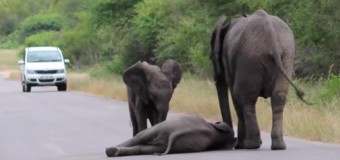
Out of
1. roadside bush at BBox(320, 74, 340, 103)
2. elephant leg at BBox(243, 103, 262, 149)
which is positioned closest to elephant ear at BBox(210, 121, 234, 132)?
elephant leg at BBox(243, 103, 262, 149)

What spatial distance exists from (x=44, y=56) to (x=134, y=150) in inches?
1341

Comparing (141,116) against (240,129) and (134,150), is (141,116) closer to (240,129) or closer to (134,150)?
(240,129)

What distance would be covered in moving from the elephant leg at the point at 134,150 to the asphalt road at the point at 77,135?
19cm

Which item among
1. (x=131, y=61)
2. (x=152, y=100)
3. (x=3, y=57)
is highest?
(x=152, y=100)

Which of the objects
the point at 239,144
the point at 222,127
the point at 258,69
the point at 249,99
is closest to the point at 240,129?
the point at 239,144

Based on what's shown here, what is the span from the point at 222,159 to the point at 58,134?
8.91 metres

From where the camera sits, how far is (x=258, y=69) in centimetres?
1457

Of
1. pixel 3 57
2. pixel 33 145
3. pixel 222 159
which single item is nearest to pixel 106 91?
pixel 33 145

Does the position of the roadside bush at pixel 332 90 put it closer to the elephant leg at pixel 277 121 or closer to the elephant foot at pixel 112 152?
the elephant leg at pixel 277 121

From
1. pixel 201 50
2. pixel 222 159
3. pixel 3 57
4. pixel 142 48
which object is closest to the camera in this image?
pixel 222 159

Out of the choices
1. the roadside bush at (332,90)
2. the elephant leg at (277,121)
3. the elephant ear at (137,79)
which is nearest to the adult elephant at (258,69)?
the elephant leg at (277,121)

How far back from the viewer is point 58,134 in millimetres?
21562

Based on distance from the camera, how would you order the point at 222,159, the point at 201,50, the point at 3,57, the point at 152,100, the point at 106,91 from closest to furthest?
the point at 222,159 < the point at 152,100 < the point at 201,50 < the point at 106,91 < the point at 3,57

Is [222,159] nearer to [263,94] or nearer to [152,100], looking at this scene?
[263,94]
